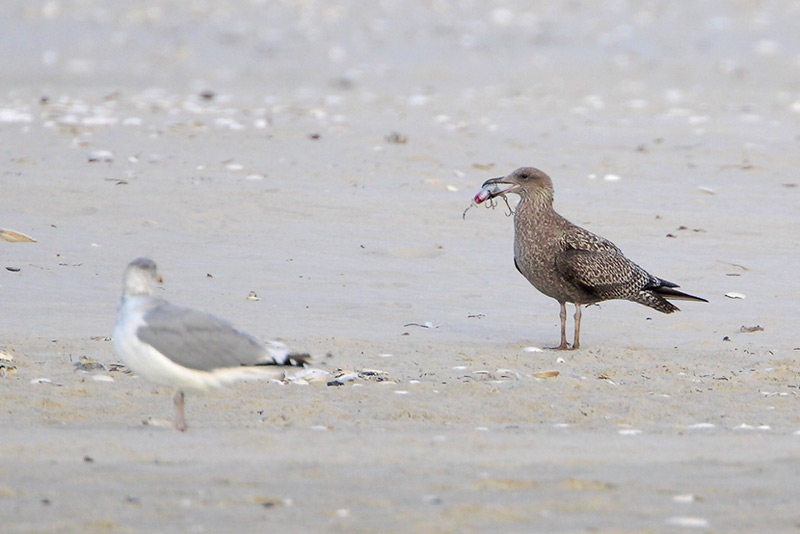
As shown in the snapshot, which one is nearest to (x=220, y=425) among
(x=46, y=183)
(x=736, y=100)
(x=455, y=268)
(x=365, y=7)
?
(x=455, y=268)

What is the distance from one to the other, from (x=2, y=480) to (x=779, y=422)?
360cm

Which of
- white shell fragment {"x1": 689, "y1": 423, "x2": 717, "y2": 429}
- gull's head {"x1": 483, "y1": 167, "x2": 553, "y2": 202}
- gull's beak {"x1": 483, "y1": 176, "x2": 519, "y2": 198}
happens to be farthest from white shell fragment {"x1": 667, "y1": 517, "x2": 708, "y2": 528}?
gull's beak {"x1": 483, "y1": 176, "x2": 519, "y2": 198}

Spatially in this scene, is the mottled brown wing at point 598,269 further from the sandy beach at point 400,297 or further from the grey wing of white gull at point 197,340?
the grey wing of white gull at point 197,340

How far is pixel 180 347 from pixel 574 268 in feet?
10.2

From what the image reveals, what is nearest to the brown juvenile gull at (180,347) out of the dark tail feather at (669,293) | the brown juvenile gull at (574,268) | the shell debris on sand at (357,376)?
the shell debris on sand at (357,376)

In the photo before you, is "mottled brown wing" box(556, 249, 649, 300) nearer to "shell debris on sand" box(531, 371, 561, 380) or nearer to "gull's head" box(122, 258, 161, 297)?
"shell debris on sand" box(531, 371, 561, 380)

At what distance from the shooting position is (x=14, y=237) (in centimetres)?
956

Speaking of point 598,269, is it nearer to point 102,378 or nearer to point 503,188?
point 503,188

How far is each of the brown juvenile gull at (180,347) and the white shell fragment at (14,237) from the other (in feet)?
13.3

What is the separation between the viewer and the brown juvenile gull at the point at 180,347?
562 cm

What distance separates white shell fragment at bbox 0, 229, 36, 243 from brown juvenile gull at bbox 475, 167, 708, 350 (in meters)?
3.74

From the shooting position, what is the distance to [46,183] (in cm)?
1134

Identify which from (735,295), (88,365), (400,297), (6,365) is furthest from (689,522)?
(735,295)

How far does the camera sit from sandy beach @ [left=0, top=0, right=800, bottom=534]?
4770 mm
